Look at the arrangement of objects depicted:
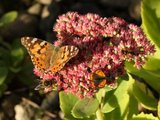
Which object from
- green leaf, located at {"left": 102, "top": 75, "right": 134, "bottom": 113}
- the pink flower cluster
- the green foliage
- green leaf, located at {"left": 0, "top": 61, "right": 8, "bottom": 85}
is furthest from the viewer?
the green foliage

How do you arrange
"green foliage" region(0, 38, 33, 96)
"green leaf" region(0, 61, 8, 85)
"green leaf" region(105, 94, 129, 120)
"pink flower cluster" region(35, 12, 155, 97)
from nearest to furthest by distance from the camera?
"pink flower cluster" region(35, 12, 155, 97)
"green leaf" region(105, 94, 129, 120)
"green leaf" region(0, 61, 8, 85)
"green foliage" region(0, 38, 33, 96)

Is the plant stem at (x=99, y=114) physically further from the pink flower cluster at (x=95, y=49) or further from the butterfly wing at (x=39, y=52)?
the butterfly wing at (x=39, y=52)

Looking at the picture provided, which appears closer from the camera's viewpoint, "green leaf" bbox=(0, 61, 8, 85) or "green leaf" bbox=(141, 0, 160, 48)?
"green leaf" bbox=(141, 0, 160, 48)

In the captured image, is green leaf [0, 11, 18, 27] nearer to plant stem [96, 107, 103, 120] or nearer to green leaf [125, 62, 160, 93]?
green leaf [125, 62, 160, 93]

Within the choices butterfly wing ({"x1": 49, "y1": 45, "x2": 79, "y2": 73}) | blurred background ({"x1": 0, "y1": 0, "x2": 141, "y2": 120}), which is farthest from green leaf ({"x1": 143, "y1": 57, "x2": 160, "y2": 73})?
blurred background ({"x1": 0, "y1": 0, "x2": 141, "y2": 120})

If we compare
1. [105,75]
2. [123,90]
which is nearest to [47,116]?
[123,90]

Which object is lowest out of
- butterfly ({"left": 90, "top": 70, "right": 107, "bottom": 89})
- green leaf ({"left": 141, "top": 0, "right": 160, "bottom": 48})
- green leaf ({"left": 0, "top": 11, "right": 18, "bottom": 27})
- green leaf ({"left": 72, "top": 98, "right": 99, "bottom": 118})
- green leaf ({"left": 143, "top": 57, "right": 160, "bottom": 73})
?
green leaf ({"left": 72, "top": 98, "right": 99, "bottom": 118})
